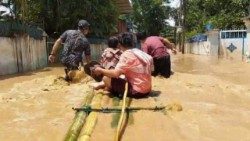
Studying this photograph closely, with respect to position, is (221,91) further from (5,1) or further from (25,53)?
(5,1)

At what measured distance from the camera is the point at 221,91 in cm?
855

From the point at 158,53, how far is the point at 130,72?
361 centimetres

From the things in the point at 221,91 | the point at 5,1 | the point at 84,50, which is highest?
the point at 5,1

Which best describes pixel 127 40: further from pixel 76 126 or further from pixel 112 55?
pixel 76 126

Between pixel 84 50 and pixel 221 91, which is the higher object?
pixel 84 50

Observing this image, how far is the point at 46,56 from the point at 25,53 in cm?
273

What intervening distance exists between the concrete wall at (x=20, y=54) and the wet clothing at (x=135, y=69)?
6969 millimetres

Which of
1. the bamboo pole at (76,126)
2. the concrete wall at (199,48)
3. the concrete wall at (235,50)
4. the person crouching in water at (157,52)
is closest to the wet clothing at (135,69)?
the bamboo pole at (76,126)

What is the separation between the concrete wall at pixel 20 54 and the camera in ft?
43.4

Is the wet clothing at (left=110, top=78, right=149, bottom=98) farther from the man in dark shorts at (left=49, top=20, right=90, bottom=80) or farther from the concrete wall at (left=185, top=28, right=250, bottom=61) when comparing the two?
the concrete wall at (left=185, top=28, right=250, bottom=61)

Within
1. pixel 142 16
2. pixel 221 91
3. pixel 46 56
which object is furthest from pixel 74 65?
pixel 142 16

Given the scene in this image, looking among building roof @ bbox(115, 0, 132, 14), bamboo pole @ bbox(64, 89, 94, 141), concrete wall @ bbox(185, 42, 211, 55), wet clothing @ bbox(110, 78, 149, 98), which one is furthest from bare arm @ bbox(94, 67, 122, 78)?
concrete wall @ bbox(185, 42, 211, 55)

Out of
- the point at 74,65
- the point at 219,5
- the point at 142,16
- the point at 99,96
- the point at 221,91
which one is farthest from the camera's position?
the point at 142,16

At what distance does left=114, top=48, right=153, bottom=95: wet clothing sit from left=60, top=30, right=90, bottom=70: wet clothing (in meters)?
2.60
